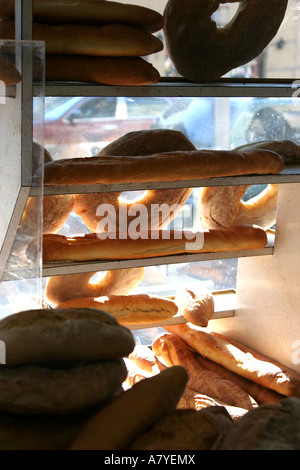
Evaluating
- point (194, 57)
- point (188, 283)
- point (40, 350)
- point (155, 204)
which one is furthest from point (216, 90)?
point (40, 350)

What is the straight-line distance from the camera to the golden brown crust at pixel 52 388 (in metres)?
0.87

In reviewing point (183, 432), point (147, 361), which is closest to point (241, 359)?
point (147, 361)

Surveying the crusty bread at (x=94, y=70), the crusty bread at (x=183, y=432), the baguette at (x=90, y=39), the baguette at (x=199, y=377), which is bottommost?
the baguette at (x=199, y=377)

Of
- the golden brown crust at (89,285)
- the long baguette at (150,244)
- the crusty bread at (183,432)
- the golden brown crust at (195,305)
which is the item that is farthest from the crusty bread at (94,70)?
the crusty bread at (183,432)

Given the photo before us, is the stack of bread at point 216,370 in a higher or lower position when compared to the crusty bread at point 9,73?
lower

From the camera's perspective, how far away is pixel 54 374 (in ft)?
2.97

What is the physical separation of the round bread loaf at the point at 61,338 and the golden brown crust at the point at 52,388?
20 millimetres

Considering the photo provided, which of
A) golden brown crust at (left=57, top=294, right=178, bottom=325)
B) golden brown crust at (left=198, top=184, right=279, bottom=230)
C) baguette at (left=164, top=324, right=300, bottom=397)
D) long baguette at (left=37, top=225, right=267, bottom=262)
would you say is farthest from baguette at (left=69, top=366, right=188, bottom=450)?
golden brown crust at (left=198, top=184, right=279, bottom=230)

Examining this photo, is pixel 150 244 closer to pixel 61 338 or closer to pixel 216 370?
pixel 216 370

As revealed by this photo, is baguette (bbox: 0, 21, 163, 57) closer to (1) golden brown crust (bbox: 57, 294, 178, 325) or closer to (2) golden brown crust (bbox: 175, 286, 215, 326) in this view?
(1) golden brown crust (bbox: 57, 294, 178, 325)

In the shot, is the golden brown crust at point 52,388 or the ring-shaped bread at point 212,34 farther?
the ring-shaped bread at point 212,34

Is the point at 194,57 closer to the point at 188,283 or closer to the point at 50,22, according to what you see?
the point at 50,22

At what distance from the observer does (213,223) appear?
8.66 feet

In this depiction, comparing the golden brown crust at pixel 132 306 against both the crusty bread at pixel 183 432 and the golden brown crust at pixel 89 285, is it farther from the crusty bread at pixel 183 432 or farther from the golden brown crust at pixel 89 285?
the crusty bread at pixel 183 432
